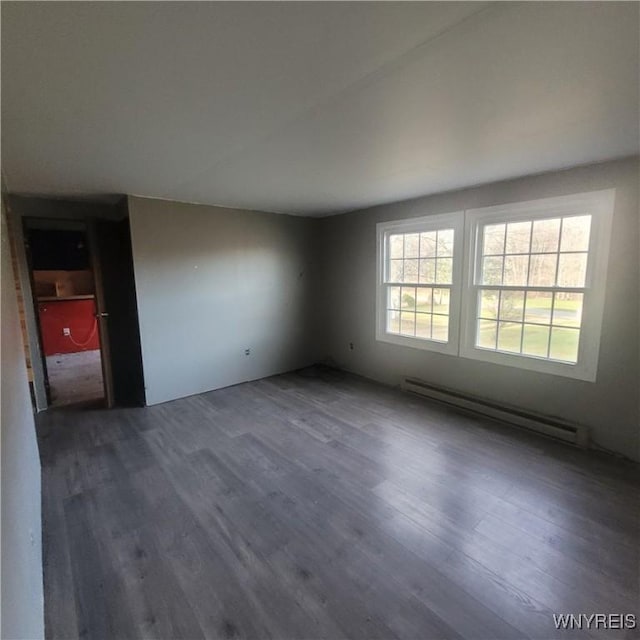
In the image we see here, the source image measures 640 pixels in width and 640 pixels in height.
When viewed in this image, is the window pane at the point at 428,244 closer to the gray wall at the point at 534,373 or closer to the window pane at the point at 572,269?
the gray wall at the point at 534,373

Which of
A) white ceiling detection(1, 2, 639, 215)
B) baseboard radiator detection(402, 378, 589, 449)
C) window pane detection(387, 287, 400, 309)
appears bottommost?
baseboard radiator detection(402, 378, 589, 449)

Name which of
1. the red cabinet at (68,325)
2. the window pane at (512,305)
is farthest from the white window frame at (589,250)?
the red cabinet at (68,325)

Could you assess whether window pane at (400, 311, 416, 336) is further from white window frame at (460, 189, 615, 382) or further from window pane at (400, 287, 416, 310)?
white window frame at (460, 189, 615, 382)

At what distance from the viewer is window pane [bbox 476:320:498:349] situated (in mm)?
3414

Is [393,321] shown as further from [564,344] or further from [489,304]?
[564,344]

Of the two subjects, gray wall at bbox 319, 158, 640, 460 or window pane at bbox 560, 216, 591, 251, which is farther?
window pane at bbox 560, 216, 591, 251

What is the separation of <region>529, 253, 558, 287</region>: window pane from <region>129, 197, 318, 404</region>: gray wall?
3.02 metres

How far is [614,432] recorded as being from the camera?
2.70 meters

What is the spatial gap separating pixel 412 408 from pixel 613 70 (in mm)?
3059

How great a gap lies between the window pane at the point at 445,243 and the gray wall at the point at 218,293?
2.06 metres

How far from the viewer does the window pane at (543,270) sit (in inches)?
117

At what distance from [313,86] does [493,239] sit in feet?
8.47

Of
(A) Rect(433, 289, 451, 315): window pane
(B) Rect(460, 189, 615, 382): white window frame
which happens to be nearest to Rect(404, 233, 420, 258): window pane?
(A) Rect(433, 289, 451, 315): window pane

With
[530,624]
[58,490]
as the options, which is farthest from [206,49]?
[58,490]
